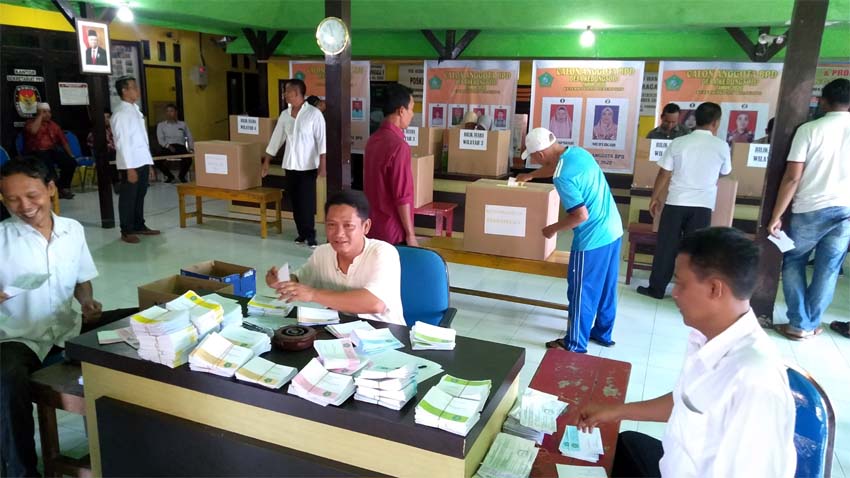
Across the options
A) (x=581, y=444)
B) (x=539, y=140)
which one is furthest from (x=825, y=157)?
(x=581, y=444)

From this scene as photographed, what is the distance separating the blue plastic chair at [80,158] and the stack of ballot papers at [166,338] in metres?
7.88

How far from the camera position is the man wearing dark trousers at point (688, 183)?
4246mm

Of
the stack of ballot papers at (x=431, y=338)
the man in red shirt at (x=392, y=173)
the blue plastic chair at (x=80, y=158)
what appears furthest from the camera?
the blue plastic chair at (x=80, y=158)

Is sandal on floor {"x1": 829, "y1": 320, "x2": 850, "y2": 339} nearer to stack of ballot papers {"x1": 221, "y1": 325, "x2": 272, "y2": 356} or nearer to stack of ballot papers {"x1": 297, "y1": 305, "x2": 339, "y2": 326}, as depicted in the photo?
stack of ballot papers {"x1": 297, "y1": 305, "x2": 339, "y2": 326}

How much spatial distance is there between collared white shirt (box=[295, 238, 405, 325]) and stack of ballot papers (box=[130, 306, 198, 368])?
0.56 m

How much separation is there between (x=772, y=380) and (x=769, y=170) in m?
3.33

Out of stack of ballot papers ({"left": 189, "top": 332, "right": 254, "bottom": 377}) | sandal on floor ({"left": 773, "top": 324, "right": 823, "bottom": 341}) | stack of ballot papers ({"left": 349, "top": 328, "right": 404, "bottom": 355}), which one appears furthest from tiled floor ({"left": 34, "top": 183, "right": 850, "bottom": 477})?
stack of ballot papers ({"left": 349, "top": 328, "right": 404, "bottom": 355})

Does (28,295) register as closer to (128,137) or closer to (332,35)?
(332,35)

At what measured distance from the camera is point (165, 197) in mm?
8312

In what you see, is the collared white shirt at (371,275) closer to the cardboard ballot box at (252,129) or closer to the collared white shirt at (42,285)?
the collared white shirt at (42,285)

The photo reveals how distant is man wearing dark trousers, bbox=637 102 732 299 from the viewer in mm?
4246

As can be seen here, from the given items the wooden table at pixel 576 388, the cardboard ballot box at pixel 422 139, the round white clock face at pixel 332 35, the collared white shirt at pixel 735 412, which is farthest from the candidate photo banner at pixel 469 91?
the collared white shirt at pixel 735 412

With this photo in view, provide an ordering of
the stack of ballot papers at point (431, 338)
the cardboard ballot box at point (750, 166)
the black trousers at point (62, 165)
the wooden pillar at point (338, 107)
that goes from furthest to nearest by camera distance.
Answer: the black trousers at point (62, 165)
the cardboard ballot box at point (750, 166)
the wooden pillar at point (338, 107)
the stack of ballot papers at point (431, 338)

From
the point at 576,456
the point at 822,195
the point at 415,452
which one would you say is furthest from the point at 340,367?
the point at 822,195
